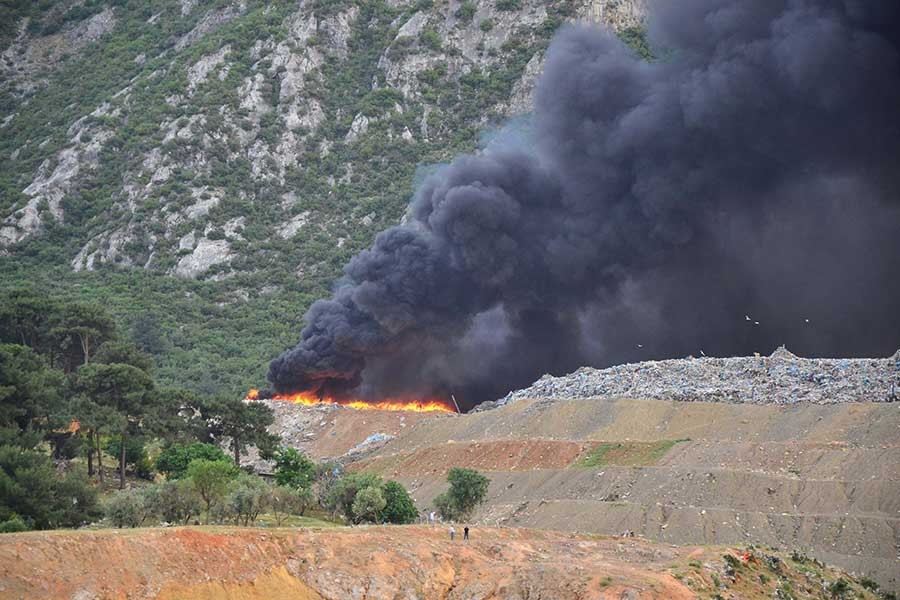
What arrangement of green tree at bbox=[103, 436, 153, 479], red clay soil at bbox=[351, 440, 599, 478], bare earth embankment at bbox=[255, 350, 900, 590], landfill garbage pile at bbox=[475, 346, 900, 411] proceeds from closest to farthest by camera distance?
bare earth embankment at bbox=[255, 350, 900, 590] < red clay soil at bbox=[351, 440, 599, 478] < landfill garbage pile at bbox=[475, 346, 900, 411] < green tree at bbox=[103, 436, 153, 479]

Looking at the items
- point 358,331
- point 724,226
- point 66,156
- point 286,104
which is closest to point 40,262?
point 66,156

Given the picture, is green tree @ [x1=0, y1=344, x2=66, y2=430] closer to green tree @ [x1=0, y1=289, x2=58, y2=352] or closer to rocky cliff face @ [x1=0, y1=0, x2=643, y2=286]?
green tree @ [x1=0, y1=289, x2=58, y2=352]

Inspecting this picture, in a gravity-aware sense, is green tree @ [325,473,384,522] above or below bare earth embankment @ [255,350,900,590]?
below

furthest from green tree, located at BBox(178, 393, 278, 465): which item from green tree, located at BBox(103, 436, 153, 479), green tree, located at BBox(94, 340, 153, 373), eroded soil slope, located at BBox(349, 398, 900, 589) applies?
green tree, located at BBox(94, 340, 153, 373)

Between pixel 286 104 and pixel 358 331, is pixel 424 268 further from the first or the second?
pixel 286 104

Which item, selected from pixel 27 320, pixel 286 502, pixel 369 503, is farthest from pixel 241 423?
pixel 369 503

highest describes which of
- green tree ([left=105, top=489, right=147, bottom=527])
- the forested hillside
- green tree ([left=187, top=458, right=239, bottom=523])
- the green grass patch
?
the forested hillside

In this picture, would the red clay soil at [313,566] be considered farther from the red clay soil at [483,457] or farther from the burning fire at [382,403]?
the burning fire at [382,403]
